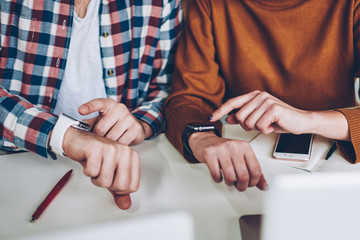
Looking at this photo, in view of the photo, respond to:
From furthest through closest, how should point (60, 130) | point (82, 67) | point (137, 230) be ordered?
point (82, 67)
point (60, 130)
point (137, 230)

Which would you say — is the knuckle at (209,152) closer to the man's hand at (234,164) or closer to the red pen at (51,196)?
the man's hand at (234,164)

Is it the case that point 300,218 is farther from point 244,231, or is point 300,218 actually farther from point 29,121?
point 29,121

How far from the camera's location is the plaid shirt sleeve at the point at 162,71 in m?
1.00

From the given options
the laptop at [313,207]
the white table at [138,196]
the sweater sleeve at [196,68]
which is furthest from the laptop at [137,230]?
the sweater sleeve at [196,68]

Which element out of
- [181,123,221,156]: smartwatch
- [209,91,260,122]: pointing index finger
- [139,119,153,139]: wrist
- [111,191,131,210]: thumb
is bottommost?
[139,119,153,139]: wrist

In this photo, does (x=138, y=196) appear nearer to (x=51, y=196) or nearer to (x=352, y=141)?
(x=51, y=196)

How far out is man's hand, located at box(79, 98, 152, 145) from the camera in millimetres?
823

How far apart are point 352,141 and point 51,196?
2.18 feet

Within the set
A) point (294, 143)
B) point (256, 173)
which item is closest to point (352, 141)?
point (294, 143)

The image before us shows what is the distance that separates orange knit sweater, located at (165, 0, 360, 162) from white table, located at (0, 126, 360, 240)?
261 millimetres

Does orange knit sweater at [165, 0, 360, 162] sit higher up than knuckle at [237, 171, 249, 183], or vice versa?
orange knit sweater at [165, 0, 360, 162]

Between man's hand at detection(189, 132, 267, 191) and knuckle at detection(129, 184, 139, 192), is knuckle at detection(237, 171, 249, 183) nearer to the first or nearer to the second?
man's hand at detection(189, 132, 267, 191)

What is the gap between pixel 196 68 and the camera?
41.9 inches

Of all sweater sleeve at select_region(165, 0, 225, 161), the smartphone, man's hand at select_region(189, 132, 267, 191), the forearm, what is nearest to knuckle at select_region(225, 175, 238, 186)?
man's hand at select_region(189, 132, 267, 191)
